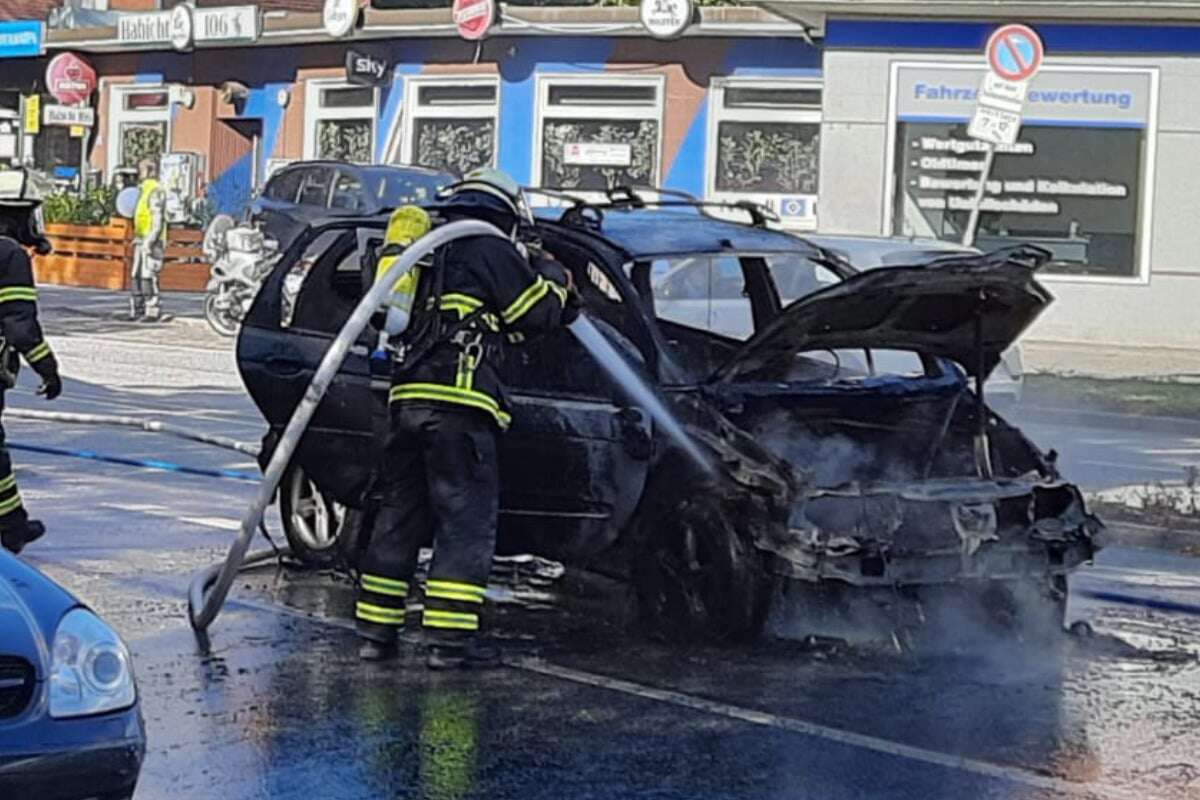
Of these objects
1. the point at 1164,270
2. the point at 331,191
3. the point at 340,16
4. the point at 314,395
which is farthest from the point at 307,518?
the point at 340,16

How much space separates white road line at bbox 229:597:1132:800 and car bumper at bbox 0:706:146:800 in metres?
2.47

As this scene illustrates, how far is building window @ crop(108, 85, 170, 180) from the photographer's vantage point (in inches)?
1387

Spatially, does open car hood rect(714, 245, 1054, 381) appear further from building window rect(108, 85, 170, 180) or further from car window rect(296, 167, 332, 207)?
building window rect(108, 85, 170, 180)

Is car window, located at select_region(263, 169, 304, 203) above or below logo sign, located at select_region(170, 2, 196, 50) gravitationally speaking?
below

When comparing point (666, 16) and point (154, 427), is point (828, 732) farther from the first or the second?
point (666, 16)

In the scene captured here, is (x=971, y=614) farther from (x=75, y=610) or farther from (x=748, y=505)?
(x=75, y=610)

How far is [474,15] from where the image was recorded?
2981 cm

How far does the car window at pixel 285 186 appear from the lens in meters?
25.2

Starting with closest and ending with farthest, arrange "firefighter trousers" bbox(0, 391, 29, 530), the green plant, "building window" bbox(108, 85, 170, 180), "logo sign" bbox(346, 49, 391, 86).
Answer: "firefighter trousers" bbox(0, 391, 29, 530) → the green plant → "logo sign" bbox(346, 49, 391, 86) → "building window" bbox(108, 85, 170, 180)

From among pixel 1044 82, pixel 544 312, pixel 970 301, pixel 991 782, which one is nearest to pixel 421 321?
pixel 544 312

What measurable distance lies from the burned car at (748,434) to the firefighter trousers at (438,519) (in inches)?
22.0

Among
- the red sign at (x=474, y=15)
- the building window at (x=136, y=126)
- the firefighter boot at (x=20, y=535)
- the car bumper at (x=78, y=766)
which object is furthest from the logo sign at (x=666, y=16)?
the car bumper at (x=78, y=766)

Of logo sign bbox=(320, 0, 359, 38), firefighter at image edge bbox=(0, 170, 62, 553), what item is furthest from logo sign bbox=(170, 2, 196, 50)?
firefighter at image edge bbox=(0, 170, 62, 553)

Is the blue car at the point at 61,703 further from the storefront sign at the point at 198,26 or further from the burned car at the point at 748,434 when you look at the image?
the storefront sign at the point at 198,26
